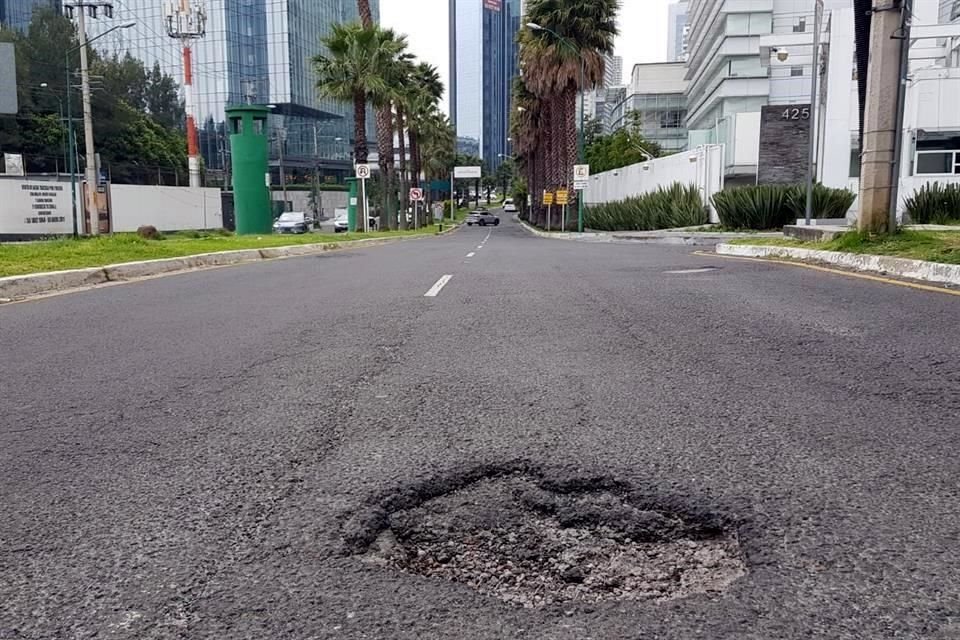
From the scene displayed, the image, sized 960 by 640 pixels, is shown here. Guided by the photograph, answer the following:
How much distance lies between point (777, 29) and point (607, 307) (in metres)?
69.3

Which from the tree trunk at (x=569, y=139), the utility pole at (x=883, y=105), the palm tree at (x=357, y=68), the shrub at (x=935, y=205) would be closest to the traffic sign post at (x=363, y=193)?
the palm tree at (x=357, y=68)

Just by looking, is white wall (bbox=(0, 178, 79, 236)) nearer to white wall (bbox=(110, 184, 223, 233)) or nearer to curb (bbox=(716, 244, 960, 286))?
white wall (bbox=(110, 184, 223, 233))

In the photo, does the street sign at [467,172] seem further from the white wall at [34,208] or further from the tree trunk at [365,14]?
the white wall at [34,208]

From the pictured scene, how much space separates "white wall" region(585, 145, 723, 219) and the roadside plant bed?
256 centimetres

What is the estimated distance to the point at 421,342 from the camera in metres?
6.58

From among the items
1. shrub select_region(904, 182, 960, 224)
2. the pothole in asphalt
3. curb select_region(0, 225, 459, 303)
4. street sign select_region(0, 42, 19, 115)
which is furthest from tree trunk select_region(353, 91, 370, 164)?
the pothole in asphalt

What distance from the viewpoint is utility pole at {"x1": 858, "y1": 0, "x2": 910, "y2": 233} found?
41.3 feet

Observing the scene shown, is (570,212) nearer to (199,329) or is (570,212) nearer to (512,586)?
(199,329)

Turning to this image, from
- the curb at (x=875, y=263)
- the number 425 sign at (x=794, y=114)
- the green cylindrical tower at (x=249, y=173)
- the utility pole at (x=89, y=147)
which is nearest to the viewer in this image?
the curb at (x=875, y=263)

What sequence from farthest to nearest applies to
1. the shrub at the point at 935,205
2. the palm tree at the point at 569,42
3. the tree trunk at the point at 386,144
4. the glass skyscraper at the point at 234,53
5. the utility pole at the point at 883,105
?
the glass skyscraper at the point at 234,53 → the tree trunk at the point at 386,144 → the palm tree at the point at 569,42 → the shrub at the point at 935,205 → the utility pole at the point at 883,105

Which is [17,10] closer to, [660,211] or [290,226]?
[290,226]

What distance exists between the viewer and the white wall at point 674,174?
115 ft

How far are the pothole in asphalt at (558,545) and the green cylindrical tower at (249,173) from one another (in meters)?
37.0

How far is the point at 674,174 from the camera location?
127ft
